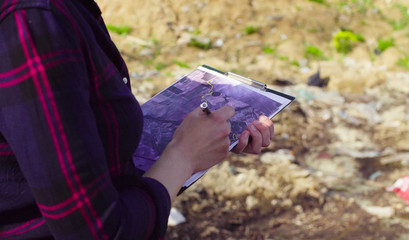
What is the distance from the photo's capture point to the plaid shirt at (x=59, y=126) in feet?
2.01

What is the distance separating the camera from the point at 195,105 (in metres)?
1.28

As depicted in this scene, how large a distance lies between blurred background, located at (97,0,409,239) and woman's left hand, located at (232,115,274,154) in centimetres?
128

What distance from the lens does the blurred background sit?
2.48 meters

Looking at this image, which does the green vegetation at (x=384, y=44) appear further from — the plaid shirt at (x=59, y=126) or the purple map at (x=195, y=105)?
the plaid shirt at (x=59, y=126)

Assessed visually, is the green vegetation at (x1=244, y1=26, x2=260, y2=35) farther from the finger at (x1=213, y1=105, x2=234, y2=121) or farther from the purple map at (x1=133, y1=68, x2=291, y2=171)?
the finger at (x1=213, y1=105, x2=234, y2=121)

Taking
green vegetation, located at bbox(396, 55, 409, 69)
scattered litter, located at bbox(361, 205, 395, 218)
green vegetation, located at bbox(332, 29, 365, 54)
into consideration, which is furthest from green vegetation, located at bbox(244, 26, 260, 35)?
scattered litter, located at bbox(361, 205, 395, 218)

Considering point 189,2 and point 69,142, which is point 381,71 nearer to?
point 189,2

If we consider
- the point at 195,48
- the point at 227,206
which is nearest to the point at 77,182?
the point at 227,206

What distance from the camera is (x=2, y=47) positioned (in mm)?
609

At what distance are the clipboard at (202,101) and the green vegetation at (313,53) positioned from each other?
319 cm

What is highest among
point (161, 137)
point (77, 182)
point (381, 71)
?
point (77, 182)

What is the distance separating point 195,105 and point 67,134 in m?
0.68

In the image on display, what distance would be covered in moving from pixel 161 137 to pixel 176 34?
12.0 ft

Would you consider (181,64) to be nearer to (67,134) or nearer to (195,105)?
(195,105)
